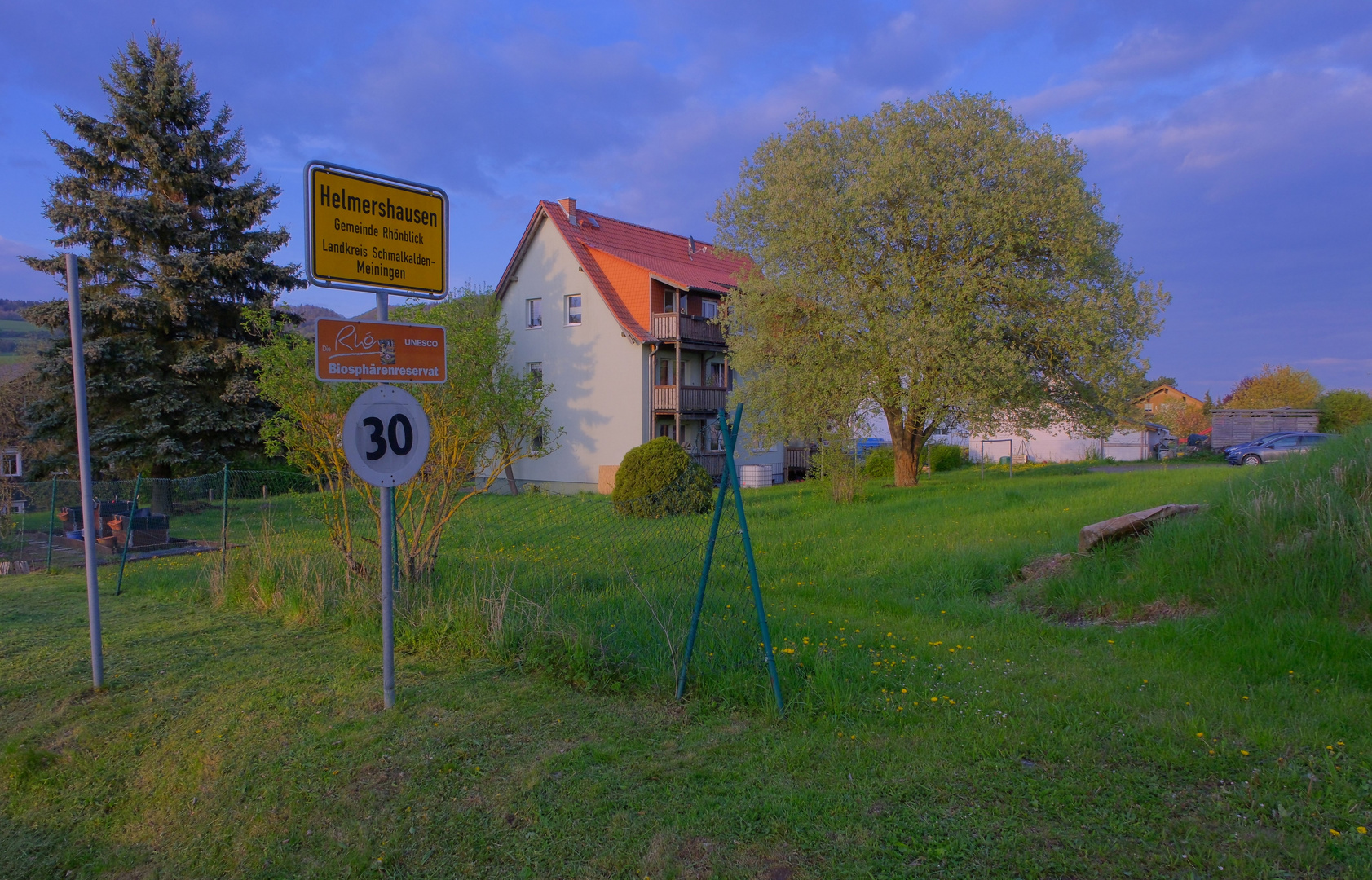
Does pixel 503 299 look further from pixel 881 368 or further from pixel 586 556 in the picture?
pixel 586 556

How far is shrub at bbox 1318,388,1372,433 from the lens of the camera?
120ft

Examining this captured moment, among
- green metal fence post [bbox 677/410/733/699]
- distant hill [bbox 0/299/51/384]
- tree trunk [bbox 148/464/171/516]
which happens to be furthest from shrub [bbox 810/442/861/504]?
distant hill [bbox 0/299/51/384]

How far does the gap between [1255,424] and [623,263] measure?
109ft

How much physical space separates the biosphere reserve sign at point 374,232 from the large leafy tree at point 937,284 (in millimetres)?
13677

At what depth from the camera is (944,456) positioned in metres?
33.9

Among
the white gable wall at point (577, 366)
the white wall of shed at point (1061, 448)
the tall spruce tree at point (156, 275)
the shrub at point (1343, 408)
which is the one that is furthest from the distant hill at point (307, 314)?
the shrub at point (1343, 408)

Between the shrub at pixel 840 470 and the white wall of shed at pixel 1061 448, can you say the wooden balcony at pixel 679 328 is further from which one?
the white wall of shed at pixel 1061 448

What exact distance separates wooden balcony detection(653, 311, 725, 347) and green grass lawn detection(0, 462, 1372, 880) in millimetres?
19322

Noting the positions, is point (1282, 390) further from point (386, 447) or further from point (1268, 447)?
point (386, 447)

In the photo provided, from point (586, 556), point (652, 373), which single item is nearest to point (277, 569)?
point (586, 556)

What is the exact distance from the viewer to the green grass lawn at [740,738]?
3381 millimetres

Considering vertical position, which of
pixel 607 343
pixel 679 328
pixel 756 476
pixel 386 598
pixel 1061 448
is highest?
pixel 679 328

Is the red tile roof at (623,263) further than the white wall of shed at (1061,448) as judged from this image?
No

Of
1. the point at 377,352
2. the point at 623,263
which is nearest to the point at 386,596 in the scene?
the point at 377,352
